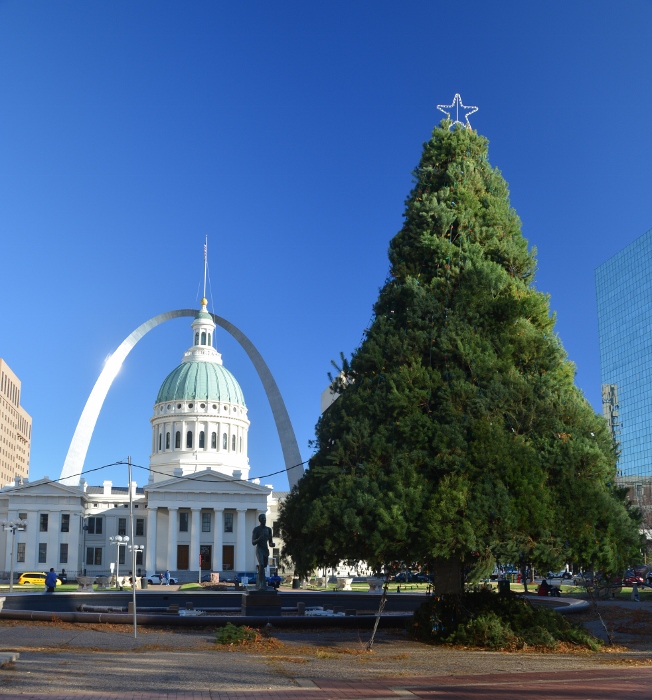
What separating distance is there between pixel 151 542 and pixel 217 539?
304 inches

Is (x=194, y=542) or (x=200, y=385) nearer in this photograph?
(x=194, y=542)

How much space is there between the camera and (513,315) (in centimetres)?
2261

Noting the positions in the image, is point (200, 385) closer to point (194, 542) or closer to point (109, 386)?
point (194, 542)

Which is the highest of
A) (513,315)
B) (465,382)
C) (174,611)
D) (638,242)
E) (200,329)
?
(638,242)

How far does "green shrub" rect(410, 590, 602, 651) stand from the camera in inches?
784

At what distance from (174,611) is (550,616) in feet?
59.1

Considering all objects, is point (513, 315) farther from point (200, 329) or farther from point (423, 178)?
point (200, 329)

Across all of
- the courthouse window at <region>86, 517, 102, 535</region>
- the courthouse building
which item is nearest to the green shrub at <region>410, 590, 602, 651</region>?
the courthouse building

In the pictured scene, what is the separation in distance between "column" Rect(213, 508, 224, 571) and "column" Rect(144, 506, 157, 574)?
23.3 ft

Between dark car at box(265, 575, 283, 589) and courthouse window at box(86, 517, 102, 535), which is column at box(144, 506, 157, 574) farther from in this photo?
dark car at box(265, 575, 283, 589)

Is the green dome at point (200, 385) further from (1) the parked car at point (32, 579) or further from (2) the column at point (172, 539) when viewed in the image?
(1) the parked car at point (32, 579)

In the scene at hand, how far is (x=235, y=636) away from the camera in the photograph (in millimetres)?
21172

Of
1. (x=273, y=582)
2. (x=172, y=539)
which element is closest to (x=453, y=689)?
(x=273, y=582)

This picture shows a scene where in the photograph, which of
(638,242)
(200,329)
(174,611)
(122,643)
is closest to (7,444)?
(200,329)
